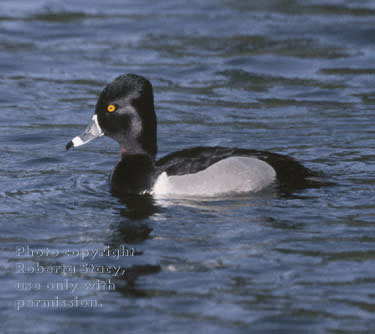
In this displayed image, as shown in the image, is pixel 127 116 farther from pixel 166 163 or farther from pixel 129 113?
pixel 166 163

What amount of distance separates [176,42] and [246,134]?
5.13m

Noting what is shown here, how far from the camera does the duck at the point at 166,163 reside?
8.45 m

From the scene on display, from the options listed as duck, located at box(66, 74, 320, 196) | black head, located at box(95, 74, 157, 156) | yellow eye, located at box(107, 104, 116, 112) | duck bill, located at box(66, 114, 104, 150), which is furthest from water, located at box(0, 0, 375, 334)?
yellow eye, located at box(107, 104, 116, 112)

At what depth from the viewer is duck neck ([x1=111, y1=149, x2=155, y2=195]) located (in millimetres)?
8672

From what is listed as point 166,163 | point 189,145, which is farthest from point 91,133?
point 189,145

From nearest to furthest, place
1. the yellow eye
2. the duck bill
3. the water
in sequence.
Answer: the water
the yellow eye
the duck bill

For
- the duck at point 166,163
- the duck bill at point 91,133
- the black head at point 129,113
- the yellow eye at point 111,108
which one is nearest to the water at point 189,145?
the duck at point 166,163

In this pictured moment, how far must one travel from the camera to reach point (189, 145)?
10789 mm

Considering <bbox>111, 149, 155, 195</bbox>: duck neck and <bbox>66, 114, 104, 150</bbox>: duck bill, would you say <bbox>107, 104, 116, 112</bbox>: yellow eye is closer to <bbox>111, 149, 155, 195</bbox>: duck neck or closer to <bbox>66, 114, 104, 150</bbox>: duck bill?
<bbox>66, 114, 104, 150</bbox>: duck bill

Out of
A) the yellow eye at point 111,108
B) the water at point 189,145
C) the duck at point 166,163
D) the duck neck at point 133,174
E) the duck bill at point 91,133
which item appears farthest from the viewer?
the duck bill at point 91,133

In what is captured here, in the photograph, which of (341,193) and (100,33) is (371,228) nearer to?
(341,193)

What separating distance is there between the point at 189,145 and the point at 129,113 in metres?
2.01

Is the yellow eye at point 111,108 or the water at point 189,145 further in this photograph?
the yellow eye at point 111,108

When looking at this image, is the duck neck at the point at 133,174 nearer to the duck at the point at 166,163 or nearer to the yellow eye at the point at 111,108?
the duck at the point at 166,163
